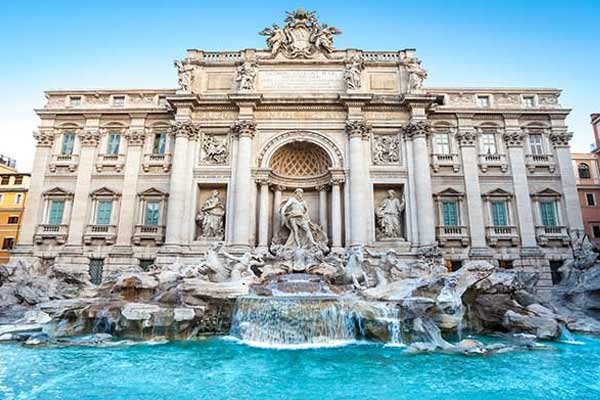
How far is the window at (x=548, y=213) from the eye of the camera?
18578 mm

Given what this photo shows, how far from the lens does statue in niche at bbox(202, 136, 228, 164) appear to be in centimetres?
1903

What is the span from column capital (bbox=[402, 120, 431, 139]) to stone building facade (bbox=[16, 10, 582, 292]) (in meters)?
0.06

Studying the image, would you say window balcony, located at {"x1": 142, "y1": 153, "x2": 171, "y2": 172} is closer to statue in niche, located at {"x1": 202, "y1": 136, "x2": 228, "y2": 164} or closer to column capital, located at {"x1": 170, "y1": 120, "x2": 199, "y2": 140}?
column capital, located at {"x1": 170, "y1": 120, "x2": 199, "y2": 140}

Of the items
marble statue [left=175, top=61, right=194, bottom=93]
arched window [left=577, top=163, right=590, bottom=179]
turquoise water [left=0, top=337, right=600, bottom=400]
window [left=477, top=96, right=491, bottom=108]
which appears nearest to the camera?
turquoise water [left=0, top=337, right=600, bottom=400]

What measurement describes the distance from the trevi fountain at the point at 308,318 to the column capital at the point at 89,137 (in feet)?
20.0

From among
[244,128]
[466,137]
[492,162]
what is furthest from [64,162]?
[492,162]

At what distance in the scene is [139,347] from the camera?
9172 millimetres

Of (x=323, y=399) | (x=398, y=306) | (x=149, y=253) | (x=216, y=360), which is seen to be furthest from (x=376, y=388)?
(x=149, y=253)

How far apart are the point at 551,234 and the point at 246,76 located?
1861 centimetres

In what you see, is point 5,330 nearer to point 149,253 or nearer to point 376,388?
point 149,253

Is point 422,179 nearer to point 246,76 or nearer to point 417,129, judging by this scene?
point 417,129

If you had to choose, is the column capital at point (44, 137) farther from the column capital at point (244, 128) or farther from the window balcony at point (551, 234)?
the window balcony at point (551, 234)

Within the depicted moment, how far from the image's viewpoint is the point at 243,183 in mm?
17984

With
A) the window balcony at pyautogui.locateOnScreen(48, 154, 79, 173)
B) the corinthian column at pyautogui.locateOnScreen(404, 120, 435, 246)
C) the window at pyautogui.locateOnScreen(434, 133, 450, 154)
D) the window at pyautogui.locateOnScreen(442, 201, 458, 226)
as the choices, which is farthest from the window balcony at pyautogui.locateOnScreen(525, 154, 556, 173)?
the window balcony at pyautogui.locateOnScreen(48, 154, 79, 173)
